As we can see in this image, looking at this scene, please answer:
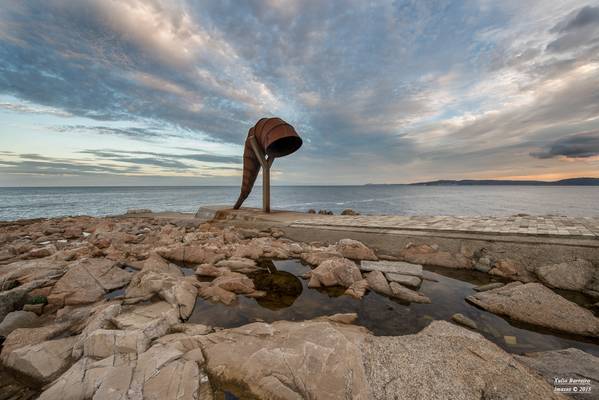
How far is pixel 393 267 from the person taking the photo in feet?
23.2

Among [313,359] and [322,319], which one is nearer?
[313,359]

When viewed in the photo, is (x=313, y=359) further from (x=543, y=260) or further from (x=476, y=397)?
(x=543, y=260)

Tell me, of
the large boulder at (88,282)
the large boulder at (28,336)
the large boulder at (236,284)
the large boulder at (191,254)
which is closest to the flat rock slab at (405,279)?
the large boulder at (236,284)

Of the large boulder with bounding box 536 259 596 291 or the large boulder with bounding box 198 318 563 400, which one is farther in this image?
the large boulder with bounding box 536 259 596 291

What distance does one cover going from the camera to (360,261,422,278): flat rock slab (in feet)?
22.1

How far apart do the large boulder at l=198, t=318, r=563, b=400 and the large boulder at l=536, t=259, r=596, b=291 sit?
15.1ft

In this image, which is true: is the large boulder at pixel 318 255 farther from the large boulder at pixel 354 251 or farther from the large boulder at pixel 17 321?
the large boulder at pixel 17 321

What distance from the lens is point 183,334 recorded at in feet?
13.0

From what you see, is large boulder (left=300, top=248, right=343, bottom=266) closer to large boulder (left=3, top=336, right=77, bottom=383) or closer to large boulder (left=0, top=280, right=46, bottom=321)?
large boulder (left=3, top=336, right=77, bottom=383)

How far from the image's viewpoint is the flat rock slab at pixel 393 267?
6746mm

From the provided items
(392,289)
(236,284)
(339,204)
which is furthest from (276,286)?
(339,204)

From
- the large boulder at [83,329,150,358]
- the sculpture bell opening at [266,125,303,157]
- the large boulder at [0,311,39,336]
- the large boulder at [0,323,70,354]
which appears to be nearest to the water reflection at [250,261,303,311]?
the large boulder at [83,329,150,358]

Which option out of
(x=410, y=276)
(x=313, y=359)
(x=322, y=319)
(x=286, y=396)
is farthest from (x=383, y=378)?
(x=410, y=276)

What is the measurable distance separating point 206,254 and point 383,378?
710cm
